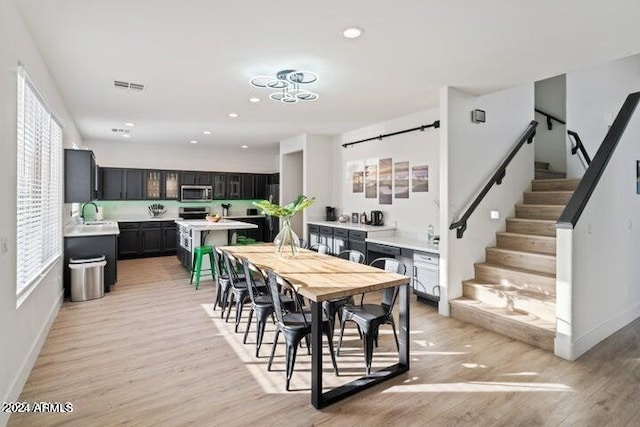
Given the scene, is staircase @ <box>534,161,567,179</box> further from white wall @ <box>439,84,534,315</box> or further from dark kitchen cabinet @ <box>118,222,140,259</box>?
dark kitchen cabinet @ <box>118,222,140,259</box>

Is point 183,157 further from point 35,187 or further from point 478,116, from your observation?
point 478,116

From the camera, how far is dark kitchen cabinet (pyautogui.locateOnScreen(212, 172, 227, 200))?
941 centimetres

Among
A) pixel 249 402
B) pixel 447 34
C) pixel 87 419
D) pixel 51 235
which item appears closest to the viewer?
pixel 87 419

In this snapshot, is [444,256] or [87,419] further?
[444,256]

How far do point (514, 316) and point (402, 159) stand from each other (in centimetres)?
304

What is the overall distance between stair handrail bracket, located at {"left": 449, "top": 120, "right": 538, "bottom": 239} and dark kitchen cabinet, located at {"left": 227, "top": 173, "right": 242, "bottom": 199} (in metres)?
6.79

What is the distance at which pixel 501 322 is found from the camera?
3.66 m

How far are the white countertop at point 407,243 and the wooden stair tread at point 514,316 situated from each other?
0.70 meters

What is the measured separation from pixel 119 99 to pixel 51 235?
197 cm

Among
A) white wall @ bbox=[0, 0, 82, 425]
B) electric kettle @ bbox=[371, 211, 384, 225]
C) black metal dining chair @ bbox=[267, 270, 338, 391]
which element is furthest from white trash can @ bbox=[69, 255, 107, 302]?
electric kettle @ bbox=[371, 211, 384, 225]

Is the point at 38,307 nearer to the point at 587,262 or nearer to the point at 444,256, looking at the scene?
the point at 444,256

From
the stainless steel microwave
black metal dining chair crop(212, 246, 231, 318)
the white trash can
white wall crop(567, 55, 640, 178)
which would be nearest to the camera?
black metal dining chair crop(212, 246, 231, 318)

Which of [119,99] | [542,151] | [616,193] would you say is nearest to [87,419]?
[119,99]

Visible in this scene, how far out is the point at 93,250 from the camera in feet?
17.2
